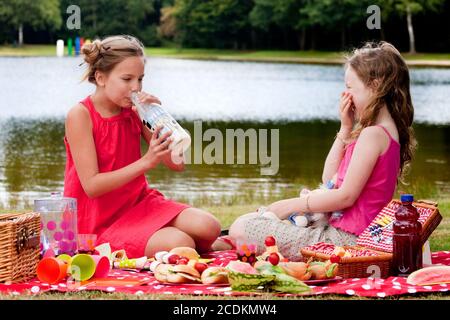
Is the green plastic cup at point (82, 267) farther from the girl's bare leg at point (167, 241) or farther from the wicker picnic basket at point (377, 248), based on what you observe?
the wicker picnic basket at point (377, 248)

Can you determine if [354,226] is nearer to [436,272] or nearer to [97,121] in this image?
[436,272]

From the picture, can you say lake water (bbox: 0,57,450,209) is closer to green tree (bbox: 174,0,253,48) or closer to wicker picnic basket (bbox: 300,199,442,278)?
wicker picnic basket (bbox: 300,199,442,278)

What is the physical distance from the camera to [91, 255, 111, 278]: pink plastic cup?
161 inches

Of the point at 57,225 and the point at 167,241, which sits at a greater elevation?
the point at 57,225

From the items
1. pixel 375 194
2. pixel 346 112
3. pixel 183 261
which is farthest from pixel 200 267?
pixel 346 112

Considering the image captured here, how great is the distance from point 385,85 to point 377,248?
772mm

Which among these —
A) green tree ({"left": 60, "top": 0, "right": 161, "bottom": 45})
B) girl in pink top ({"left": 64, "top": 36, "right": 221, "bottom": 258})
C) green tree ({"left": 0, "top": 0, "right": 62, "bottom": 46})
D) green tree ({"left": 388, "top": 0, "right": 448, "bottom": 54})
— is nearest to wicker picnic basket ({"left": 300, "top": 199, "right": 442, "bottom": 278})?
girl in pink top ({"left": 64, "top": 36, "right": 221, "bottom": 258})

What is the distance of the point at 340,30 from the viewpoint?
178 ft

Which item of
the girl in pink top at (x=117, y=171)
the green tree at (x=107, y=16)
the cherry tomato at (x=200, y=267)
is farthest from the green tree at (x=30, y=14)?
the cherry tomato at (x=200, y=267)

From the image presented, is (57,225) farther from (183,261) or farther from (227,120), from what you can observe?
(227,120)

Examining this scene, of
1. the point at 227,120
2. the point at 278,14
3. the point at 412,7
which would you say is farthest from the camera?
the point at 278,14

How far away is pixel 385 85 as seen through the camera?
446cm

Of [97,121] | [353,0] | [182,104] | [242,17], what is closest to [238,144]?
[182,104]

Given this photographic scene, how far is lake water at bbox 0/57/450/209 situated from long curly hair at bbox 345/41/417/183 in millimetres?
1374
